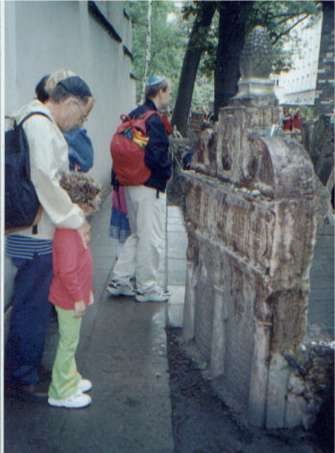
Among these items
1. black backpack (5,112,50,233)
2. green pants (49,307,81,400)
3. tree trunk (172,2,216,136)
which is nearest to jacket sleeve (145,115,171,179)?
black backpack (5,112,50,233)

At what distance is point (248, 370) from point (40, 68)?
129 inches

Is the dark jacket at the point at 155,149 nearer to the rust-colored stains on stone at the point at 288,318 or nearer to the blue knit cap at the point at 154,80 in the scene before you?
the blue knit cap at the point at 154,80

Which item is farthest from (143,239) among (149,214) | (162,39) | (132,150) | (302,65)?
(302,65)

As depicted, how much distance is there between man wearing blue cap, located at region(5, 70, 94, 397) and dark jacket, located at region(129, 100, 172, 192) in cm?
131

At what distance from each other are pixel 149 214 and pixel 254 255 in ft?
6.36

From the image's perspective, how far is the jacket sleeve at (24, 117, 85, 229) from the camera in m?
3.10

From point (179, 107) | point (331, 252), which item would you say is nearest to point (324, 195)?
point (331, 252)

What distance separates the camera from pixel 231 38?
468 inches

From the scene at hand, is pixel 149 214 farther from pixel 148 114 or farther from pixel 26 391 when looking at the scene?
pixel 26 391

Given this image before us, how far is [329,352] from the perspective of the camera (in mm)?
3223

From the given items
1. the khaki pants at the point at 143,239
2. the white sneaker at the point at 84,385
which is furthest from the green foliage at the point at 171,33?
the white sneaker at the point at 84,385

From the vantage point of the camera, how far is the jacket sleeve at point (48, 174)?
3.10 m

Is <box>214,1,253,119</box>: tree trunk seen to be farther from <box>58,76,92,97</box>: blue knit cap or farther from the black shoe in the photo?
the black shoe

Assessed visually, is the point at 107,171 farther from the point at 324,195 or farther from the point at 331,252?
the point at 331,252
